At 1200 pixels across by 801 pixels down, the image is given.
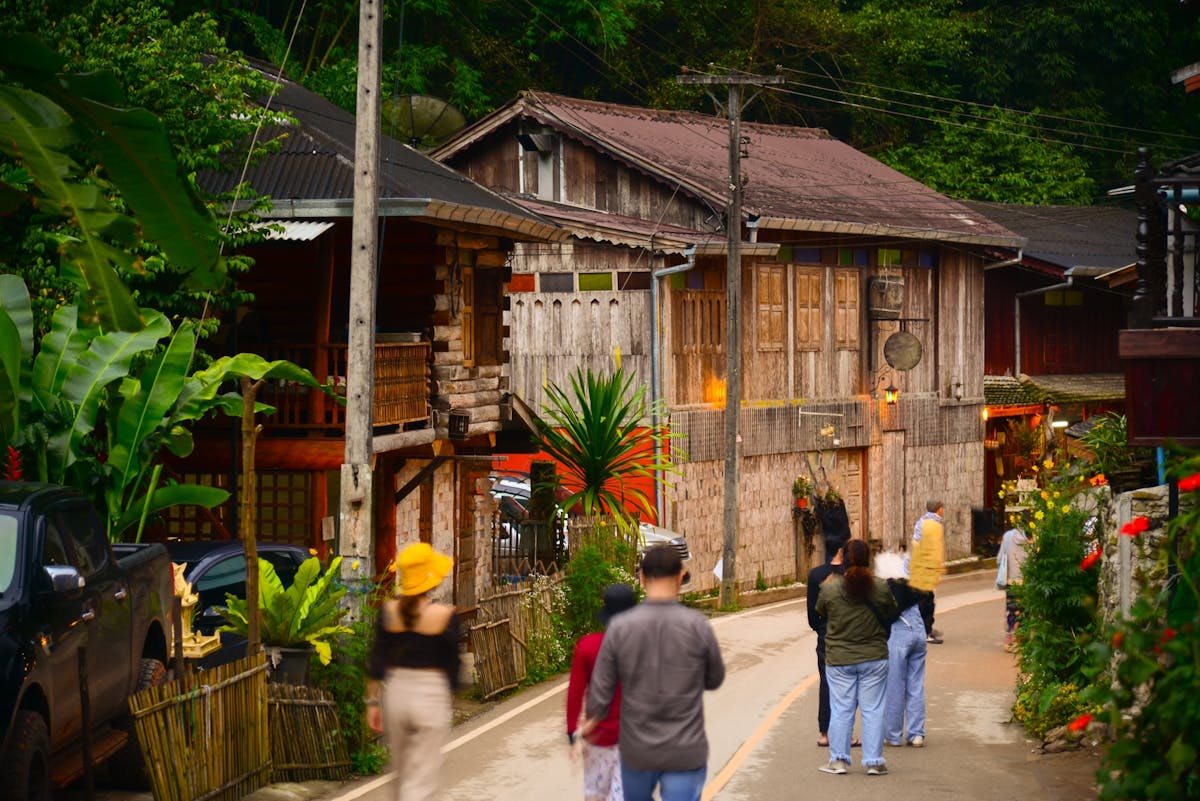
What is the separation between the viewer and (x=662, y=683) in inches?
327

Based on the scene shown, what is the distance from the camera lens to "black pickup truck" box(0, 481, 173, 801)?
9.55m

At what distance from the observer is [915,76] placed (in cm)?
4766

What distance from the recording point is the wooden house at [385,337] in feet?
63.2

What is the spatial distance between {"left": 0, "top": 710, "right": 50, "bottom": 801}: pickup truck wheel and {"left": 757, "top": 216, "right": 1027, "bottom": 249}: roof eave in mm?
21109

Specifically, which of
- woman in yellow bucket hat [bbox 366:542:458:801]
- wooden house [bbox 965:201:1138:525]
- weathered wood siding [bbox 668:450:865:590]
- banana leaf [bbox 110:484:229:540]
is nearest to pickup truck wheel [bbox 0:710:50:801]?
woman in yellow bucket hat [bbox 366:542:458:801]

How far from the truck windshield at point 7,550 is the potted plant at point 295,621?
3.58m

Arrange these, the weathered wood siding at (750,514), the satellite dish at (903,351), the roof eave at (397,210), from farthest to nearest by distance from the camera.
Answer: the satellite dish at (903,351) → the weathered wood siding at (750,514) → the roof eave at (397,210)

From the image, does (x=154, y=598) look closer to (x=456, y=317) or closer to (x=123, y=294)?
(x=123, y=294)

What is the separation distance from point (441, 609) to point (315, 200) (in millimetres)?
9943

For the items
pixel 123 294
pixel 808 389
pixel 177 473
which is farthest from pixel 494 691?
pixel 808 389

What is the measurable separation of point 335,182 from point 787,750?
8.84 m

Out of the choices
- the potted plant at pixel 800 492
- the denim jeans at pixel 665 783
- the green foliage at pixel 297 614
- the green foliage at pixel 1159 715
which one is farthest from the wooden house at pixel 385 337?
the green foliage at pixel 1159 715

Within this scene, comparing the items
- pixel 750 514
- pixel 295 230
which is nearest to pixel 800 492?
pixel 750 514

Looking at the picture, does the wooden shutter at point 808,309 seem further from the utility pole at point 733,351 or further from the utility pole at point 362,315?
the utility pole at point 362,315
